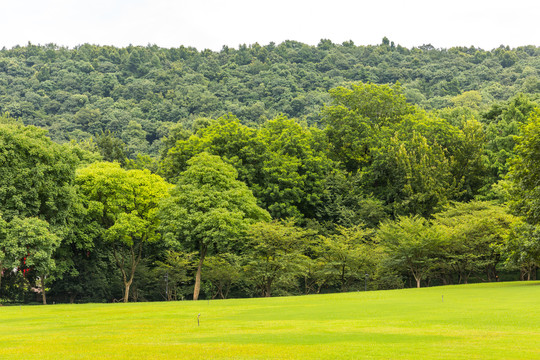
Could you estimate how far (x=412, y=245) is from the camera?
153ft

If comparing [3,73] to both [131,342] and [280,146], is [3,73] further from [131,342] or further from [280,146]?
[131,342]

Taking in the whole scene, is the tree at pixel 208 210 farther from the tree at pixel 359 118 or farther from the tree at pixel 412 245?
the tree at pixel 359 118

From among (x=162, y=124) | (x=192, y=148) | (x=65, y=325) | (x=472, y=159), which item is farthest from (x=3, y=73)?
(x=65, y=325)

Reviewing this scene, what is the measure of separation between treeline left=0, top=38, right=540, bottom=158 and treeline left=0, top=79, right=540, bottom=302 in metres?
42.2

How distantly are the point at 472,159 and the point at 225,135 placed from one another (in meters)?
26.7

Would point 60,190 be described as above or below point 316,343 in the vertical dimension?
above

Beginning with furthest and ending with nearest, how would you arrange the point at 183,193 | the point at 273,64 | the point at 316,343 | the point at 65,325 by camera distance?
1. the point at 273,64
2. the point at 183,193
3. the point at 65,325
4. the point at 316,343

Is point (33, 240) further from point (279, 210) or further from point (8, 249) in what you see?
point (279, 210)

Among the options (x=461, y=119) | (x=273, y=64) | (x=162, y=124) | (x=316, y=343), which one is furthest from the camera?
(x=273, y=64)

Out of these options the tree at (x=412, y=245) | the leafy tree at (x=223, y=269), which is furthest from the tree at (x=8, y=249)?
the tree at (x=412, y=245)

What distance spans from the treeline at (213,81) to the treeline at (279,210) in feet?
139

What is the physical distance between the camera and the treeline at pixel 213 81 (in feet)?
382

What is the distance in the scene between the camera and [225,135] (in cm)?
5684

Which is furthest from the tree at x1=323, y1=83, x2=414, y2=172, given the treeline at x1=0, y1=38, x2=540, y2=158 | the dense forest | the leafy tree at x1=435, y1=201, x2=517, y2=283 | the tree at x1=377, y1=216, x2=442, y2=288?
the treeline at x1=0, y1=38, x2=540, y2=158
